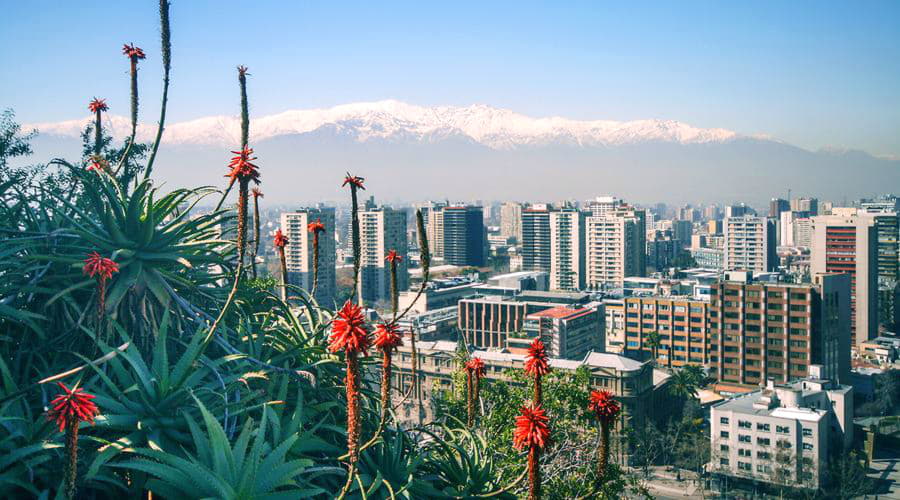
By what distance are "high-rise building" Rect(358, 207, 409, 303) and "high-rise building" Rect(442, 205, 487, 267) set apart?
20023mm

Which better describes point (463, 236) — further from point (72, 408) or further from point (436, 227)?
point (72, 408)

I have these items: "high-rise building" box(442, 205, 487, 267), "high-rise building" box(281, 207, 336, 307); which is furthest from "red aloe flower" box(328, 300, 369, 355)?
"high-rise building" box(442, 205, 487, 267)

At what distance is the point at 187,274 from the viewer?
6.36 m

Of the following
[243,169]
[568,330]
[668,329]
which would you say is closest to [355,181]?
[243,169]

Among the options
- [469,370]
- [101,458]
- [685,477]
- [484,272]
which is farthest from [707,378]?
[484,272]

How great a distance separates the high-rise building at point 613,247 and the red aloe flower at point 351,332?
70.1 meters

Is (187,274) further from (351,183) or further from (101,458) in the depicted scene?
(101,458)

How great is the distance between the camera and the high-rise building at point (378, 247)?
74.4 metres

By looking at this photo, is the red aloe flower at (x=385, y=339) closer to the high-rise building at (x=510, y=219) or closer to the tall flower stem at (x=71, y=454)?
the tall flower stem at (x=71, y=454)

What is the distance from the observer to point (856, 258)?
50.4m

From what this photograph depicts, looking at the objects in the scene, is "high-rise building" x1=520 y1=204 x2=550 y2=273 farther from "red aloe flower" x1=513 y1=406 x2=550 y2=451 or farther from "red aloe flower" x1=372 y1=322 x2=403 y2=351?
"red aloe flower" x1=372 y1=322 x2=403 y2=351

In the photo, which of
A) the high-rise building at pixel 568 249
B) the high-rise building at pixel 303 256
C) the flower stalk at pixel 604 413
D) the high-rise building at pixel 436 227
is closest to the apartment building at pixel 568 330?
the high-rise building at pixel 303 256

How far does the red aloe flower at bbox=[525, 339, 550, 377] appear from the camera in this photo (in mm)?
5207

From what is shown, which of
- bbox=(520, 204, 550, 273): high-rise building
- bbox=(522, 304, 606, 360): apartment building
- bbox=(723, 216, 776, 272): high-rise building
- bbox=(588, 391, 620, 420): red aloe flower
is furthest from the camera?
bbox=(520, 204, 550, 273): high-rise building
